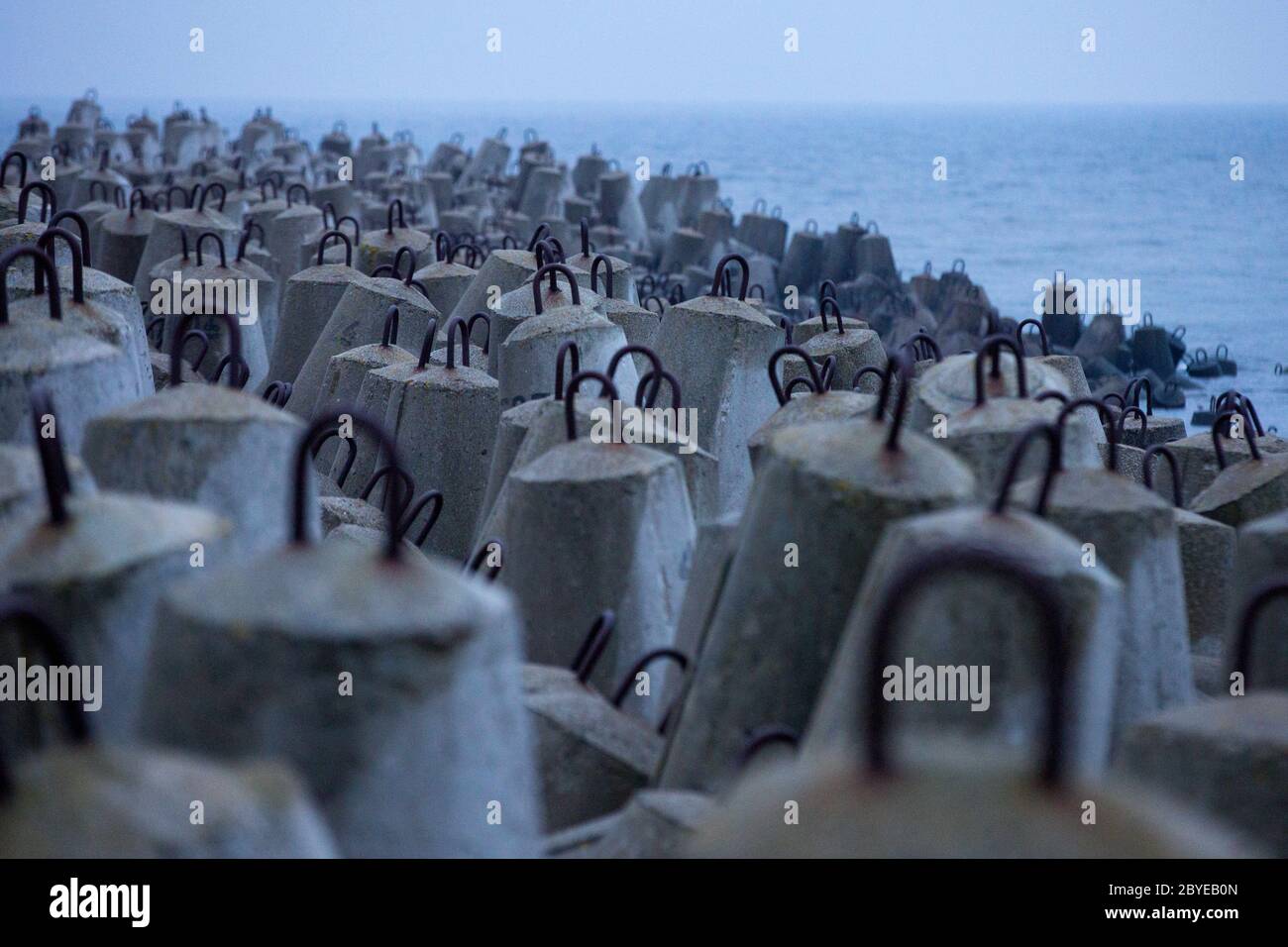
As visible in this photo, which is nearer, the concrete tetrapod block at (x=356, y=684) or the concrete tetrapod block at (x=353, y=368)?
the concrete tetrapod block at (x=356, y=684)

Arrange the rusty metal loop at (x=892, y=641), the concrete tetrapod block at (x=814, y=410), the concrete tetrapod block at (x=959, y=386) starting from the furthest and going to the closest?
the concrete tetrapod block at (x=814, y=410)
the concrete tetrapod block at (x=959, y=386)
the rusty metal loop at (x=892, y=641)

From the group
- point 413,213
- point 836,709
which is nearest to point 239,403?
point 836,709

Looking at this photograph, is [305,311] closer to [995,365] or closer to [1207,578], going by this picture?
[995,365]

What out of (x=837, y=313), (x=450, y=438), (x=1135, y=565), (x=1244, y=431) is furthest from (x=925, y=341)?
(x=1135, y=565)

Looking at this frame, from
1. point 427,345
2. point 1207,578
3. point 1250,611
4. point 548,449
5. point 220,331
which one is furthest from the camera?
point 220,331

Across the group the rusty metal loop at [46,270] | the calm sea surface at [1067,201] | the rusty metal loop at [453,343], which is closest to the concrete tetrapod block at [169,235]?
the rusty metal loop at [453,343]

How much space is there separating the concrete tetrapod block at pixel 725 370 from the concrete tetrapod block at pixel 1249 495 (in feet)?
4.09

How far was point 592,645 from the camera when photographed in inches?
104

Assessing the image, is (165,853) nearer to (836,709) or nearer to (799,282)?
(836,709)

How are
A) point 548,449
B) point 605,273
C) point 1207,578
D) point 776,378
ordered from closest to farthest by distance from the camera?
1. point 548,449
2. point 1207,578
3. point 776,378
4. point 605,273

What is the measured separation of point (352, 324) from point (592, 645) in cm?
270

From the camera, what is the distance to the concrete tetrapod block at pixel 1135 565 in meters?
2.19

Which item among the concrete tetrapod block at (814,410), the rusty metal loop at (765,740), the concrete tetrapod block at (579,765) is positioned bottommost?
the concrete tetrapod block at (579,765)

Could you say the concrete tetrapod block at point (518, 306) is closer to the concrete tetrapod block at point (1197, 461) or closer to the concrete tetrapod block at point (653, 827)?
the concrete tetrapod block at point (1197, 461)
